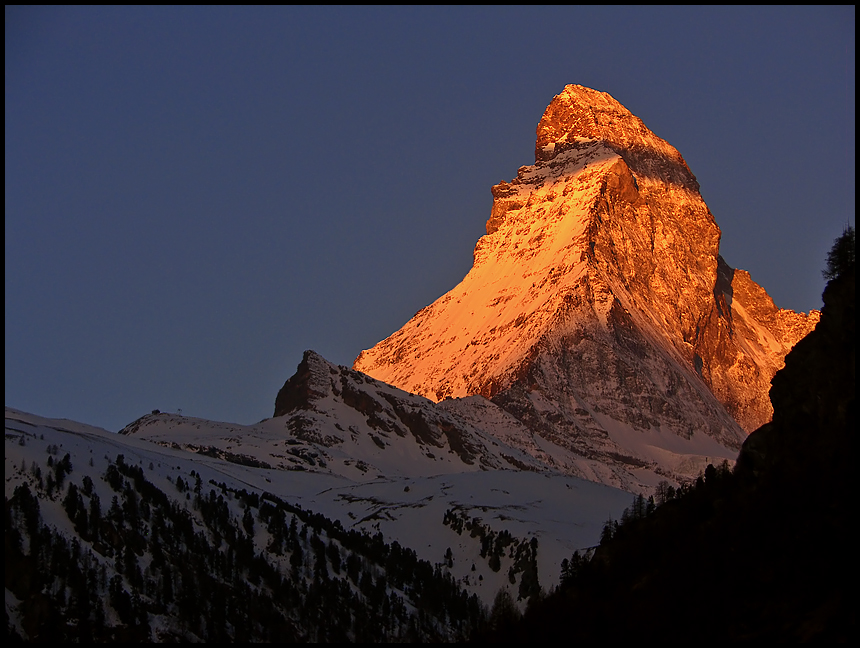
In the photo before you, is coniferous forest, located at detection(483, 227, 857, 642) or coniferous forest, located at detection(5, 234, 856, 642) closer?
coniferous forest, located at detection(483, 227, 857, 642)

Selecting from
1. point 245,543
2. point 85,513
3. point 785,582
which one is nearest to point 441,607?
point 245,543

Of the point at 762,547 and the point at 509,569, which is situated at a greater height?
the point at 509,569

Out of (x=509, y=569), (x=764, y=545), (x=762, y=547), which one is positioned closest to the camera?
(x=764, y=545)

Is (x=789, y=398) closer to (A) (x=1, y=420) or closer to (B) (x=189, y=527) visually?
(A) (x=1, y=420)

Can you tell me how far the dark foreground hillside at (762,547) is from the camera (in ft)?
259

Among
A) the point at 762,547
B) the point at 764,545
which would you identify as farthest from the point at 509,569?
the point at 764,545

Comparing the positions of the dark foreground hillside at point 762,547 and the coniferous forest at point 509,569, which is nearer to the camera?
the dark foreground hillside at point 762,547

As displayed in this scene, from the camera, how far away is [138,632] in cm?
14400

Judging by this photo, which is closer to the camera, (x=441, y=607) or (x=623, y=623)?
(x=623, y=623)

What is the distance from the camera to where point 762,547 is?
88062 mm

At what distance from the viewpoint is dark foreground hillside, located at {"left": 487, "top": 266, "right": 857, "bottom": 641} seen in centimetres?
7881

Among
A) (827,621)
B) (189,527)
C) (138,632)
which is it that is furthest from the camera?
(189,527)

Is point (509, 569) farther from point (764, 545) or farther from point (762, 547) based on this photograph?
point (764, 545)

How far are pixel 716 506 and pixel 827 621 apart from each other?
3261 centimetres
